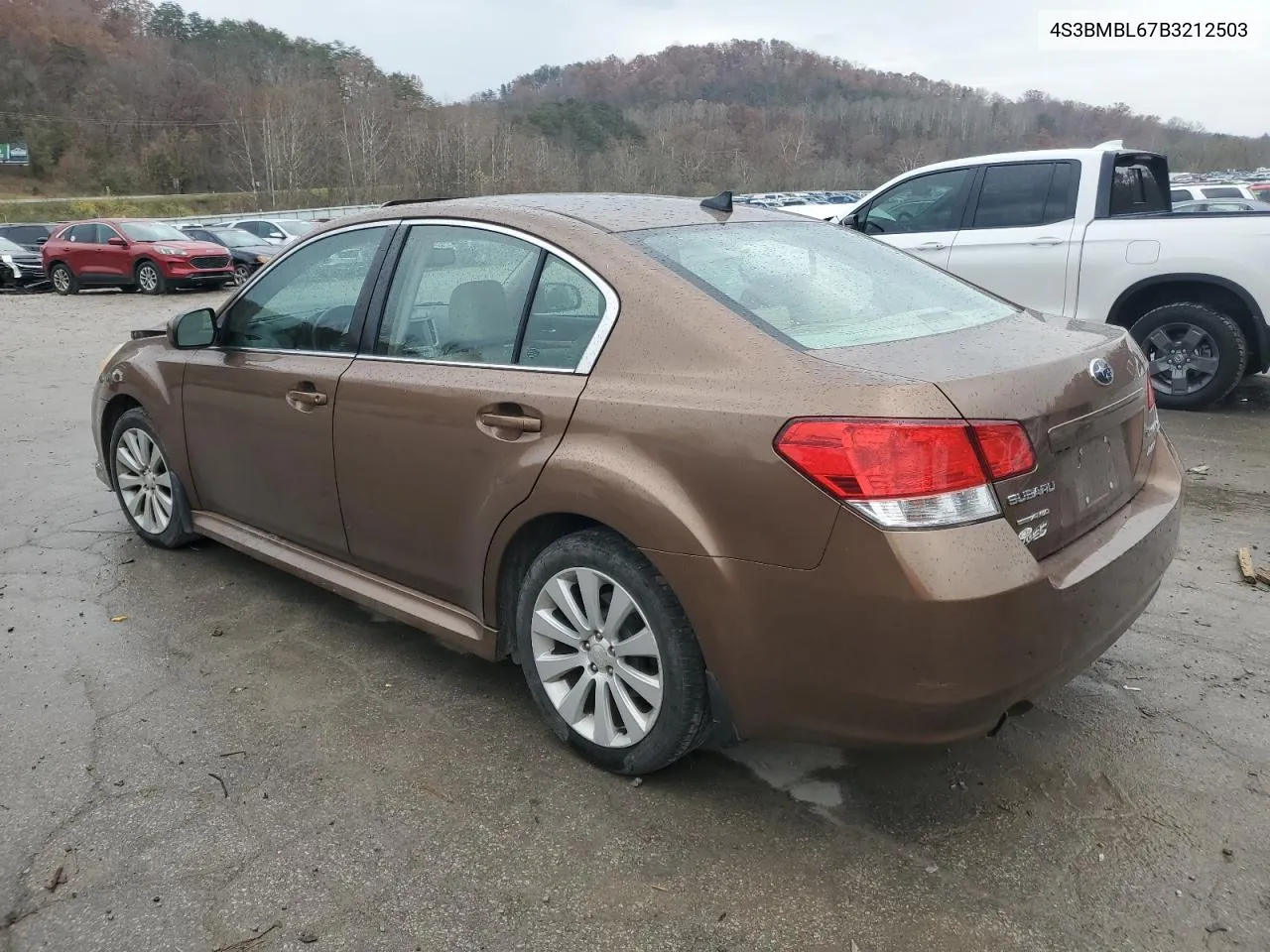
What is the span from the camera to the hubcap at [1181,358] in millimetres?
6938

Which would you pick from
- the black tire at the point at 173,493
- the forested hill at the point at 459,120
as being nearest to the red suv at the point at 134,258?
the black tire at the point at 173,493

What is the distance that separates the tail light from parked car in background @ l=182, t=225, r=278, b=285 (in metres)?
20.8

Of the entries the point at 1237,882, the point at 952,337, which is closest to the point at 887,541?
the point at 952,337

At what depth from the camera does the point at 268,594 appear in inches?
164

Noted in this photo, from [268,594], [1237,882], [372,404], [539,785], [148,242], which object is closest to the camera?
[1237,882]

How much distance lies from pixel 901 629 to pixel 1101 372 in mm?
1008

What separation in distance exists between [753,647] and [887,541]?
1.46 ft

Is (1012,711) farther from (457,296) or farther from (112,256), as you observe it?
(112,256)

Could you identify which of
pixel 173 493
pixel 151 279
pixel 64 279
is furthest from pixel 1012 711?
pixel 64 279

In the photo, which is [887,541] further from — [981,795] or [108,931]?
[108,931]

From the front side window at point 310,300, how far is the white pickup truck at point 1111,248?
5.25m

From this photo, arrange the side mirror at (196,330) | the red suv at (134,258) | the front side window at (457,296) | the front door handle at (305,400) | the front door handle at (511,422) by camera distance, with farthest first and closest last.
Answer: the red suv at (134,258) < the side mirror at (196,330) < the front door handle at (305,400) < the front side window at (457,296) < the front door handle at (511,422)

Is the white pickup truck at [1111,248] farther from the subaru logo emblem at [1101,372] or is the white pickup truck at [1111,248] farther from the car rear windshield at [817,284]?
the subaru logo emblem at [1101,372]

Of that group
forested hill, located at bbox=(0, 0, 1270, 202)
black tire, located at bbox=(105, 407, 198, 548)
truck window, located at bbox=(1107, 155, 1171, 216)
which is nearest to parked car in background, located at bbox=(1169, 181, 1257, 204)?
truck window, located at bbox=(1107, 155, 1171, 216)
